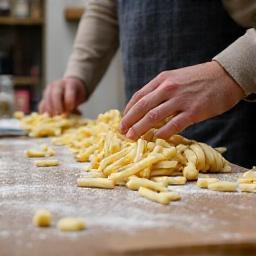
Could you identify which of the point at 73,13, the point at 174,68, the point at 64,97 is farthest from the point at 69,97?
the point at 73,13

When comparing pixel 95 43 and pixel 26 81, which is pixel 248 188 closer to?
pixel 95 43

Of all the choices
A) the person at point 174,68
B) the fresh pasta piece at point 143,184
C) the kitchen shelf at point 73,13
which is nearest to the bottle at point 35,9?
the kitchen shelf at point 73,13

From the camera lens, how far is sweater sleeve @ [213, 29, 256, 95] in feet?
3.06

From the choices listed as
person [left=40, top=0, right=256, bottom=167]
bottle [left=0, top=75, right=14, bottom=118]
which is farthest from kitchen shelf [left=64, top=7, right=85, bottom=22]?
person [left=40, top=0, right=256, bottom=167]

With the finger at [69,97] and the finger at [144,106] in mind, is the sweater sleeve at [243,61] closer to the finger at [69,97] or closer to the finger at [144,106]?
the finger at [144,106]

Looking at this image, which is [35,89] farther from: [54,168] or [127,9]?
[54,168]

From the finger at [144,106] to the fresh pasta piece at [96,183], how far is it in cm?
17

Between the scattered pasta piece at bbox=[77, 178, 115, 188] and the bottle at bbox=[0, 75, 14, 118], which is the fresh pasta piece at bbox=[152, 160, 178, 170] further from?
the bottle at bbox=[0, 75, 14, 118]

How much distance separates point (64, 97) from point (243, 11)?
25.4 inches

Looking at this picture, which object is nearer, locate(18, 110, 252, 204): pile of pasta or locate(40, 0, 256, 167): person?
locate(18, 110, 252, 204): pile of pasta

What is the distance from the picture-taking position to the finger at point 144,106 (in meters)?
0.92

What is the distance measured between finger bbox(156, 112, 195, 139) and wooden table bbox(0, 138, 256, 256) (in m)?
0.10

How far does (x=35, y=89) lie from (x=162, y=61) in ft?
6.93

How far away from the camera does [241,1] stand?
1201 millimetres
